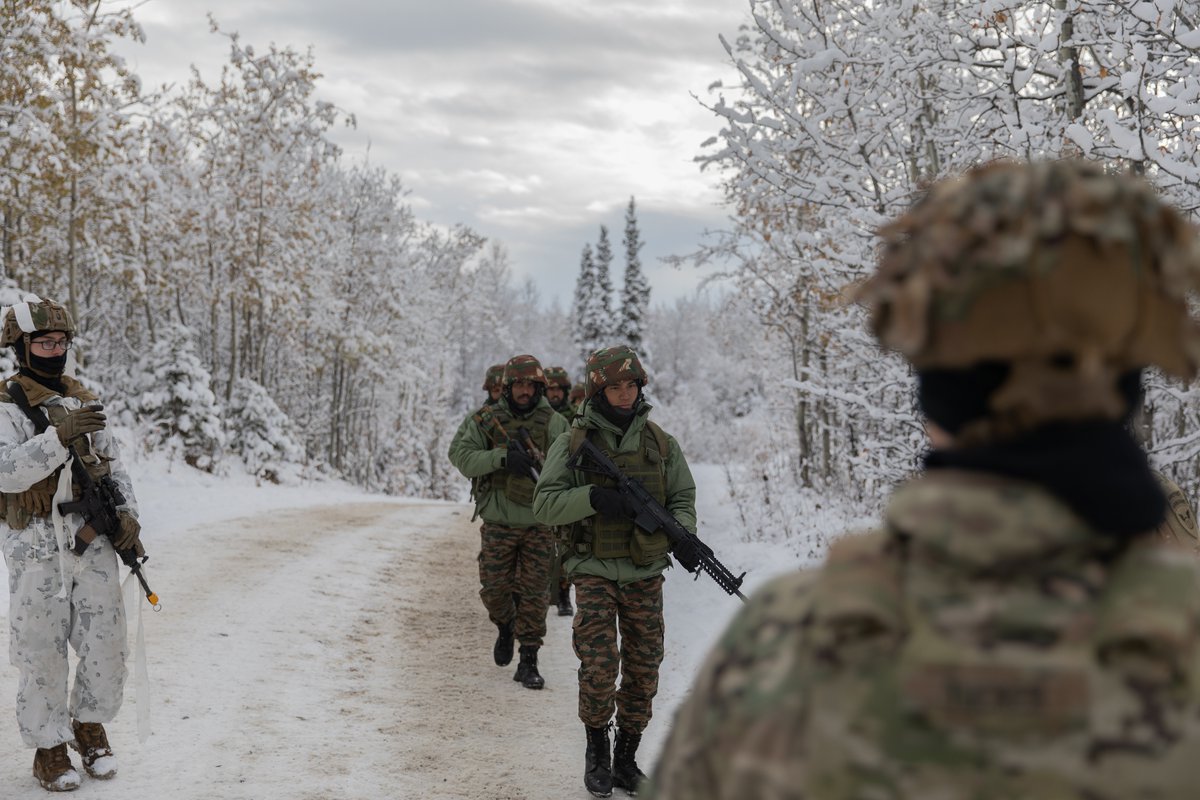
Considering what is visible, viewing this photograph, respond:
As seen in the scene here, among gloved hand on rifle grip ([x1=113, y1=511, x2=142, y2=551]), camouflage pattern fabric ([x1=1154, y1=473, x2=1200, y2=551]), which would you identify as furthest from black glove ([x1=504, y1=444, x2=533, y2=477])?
camouflage pattern fabric ([x1=1154, y1=473, x2=1200, y2=551])

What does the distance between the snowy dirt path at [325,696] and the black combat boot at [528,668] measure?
9 cm

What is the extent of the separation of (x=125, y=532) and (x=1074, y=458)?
4.90 meters

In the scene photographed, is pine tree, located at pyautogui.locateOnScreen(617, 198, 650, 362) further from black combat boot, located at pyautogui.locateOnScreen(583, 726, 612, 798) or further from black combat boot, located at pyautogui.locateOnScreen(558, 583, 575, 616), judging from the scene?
black combat boot, located at pyautogui.locateOnScreen(583, 726, 612, 798)

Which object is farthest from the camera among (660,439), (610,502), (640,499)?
(660,439)

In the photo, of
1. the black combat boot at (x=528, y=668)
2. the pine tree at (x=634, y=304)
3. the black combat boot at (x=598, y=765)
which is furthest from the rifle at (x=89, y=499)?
the pine tree at (x=634, y=304)

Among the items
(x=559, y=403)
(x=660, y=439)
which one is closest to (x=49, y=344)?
(x=660, y=439)

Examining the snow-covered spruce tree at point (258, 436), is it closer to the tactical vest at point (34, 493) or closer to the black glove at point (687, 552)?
the tactical vest at point (34, 493)

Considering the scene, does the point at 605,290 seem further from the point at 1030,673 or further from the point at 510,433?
the point at 1030,673

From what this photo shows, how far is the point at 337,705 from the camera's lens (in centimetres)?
625

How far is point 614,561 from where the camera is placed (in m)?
5.00

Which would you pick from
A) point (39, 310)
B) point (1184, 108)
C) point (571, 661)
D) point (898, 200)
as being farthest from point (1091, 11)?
→ point (39, 310)

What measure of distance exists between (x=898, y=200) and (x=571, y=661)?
470 cm

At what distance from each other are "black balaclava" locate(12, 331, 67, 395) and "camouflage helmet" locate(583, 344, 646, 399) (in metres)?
2.76

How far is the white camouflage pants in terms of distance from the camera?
15.3 feet
